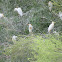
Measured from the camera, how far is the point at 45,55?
1233 mm

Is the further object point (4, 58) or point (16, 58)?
point (4, 58)

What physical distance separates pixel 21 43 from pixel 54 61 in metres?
0.74

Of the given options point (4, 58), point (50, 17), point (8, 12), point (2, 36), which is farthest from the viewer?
point (8, 12)

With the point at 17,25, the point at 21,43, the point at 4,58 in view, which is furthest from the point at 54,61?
the point at 17,25

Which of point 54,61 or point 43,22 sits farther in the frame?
point 43,22

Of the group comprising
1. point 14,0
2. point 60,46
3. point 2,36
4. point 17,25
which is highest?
point 14,0

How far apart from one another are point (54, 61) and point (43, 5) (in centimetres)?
171

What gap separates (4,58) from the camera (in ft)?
7.71

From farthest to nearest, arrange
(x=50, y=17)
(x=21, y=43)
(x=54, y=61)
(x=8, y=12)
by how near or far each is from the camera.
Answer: (x=8, y=12) < (x=50, y=17) < (x=21, y=43) < (x=54, y=61)

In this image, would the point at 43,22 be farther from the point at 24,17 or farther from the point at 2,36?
the point at 2,36

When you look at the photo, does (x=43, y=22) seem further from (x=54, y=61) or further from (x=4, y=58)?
(x=54, y=61)

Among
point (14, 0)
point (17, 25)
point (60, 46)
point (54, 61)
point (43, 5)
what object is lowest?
point (54, 61)

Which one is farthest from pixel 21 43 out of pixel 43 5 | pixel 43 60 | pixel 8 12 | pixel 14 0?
pixel 14 0

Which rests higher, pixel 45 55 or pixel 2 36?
pixel 2 36
